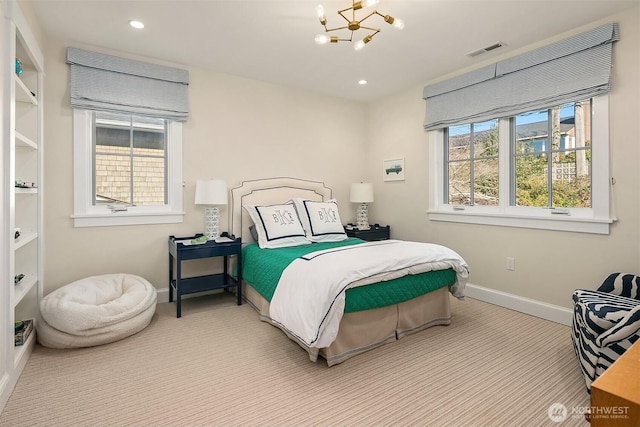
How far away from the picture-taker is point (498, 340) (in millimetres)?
2564

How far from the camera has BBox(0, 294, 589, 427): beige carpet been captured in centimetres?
170

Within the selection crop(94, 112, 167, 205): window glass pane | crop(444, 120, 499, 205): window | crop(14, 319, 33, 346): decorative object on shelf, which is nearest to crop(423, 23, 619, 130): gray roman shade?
crop(444, 120, 499, 205): window

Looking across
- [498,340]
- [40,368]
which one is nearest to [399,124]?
[498,340]

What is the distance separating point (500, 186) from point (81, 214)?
4066mm

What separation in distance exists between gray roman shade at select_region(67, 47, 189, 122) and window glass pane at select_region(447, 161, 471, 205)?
306 cm

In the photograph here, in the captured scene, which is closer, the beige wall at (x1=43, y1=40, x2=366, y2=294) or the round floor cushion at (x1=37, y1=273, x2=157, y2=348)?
the round floor cushion at (x1=37, y1=273, x2=157, y2=348)

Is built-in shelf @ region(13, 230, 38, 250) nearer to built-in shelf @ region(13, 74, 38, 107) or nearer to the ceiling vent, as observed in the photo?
built-in shelf @ region(13, 74, 38, 107)

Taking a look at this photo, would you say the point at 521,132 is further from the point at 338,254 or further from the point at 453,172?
the point at 338,254

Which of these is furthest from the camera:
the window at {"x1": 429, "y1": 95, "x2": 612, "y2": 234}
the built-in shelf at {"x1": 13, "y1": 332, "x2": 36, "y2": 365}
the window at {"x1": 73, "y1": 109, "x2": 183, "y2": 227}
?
the window at {"x1": 73, "y1": 109, "x2": 183, "y2": 227}

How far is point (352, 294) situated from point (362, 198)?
90.5 inches

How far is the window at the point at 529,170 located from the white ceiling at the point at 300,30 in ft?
2.38

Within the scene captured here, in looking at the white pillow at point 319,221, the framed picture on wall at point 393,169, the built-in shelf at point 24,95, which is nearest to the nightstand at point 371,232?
the white pillow at point 319,221

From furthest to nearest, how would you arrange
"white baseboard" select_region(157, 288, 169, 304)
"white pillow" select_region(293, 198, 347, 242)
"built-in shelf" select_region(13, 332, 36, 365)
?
"white pillow" select_region(293, 198, 347, 242) < "white baseboard" select_region(157, 288, 169, 304) < "built-in shelf" select_region(13, 332, 36, 365)

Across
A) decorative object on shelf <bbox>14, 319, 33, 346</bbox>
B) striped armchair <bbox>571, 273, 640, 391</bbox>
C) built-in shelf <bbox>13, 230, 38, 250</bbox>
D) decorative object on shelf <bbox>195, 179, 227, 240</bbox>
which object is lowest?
decorative object on shelf <bbox>14, 319, 33, 346</bbox>
